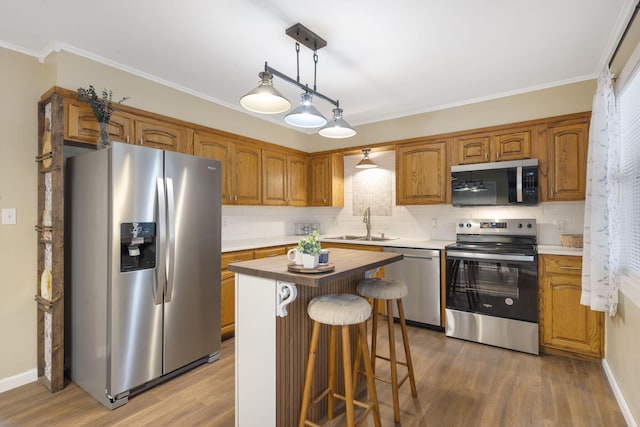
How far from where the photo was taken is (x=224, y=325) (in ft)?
10.5

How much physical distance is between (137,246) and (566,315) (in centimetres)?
361

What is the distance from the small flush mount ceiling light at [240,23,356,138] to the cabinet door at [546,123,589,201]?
7.21ft

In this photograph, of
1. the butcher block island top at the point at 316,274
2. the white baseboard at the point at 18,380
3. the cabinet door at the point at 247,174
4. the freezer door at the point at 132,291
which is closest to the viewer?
the butcher block island top at the point at 316,274

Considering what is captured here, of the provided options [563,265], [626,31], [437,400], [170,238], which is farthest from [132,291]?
[626,31]

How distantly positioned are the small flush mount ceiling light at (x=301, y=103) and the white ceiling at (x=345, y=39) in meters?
0.08

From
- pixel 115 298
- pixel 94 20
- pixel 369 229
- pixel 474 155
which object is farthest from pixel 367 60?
pixel 115 298

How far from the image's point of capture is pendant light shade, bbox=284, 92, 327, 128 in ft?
6.98

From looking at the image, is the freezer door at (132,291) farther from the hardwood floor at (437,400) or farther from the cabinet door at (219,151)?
the cabinet door at (219,151)

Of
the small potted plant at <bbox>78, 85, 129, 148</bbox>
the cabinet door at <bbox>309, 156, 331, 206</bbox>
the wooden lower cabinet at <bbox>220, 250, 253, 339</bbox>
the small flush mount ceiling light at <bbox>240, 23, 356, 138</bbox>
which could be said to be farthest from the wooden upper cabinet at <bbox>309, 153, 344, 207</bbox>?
the small potted plant at <bbox>78, 85, 129, 148</bbox>

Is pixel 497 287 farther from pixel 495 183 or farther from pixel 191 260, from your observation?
pixel 191 260

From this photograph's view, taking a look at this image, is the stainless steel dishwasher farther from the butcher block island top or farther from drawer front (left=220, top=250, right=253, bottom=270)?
drawer front (left=220, top=250, right=253, bottom=270)

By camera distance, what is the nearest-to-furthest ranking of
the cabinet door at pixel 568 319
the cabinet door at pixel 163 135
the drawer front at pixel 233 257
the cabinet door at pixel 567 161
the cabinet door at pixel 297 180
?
the cabinet door at pixel 568 319 < the cabinet door at pixel 163 135 < the cabinet door at pixel 567 161 < the drawer front at pixel 233 257 < the cabinet door at pixel 297 180

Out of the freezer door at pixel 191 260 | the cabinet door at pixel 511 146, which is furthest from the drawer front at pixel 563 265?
the freezer door at pixel 191 260

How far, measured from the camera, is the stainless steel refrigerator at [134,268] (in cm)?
220
